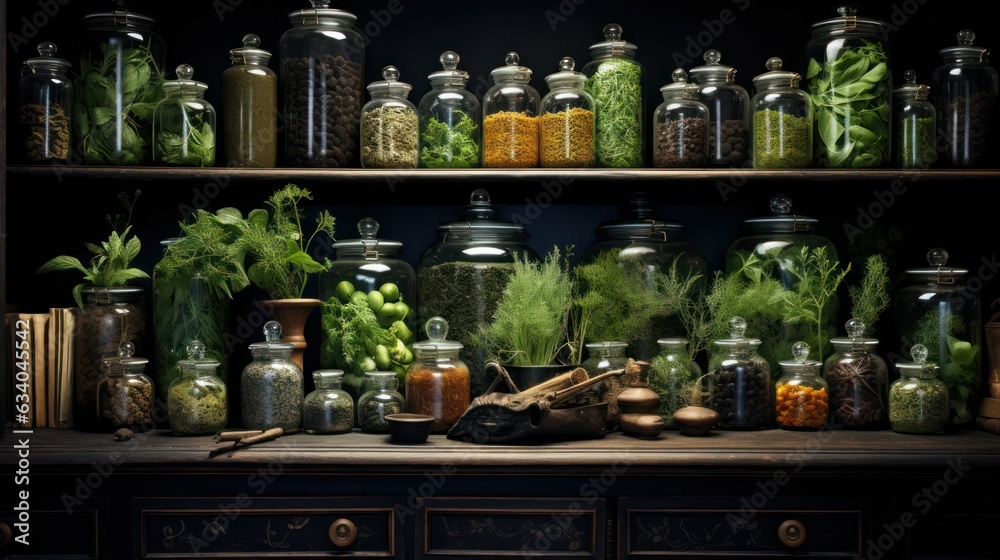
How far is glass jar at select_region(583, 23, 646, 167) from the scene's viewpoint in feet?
7.49

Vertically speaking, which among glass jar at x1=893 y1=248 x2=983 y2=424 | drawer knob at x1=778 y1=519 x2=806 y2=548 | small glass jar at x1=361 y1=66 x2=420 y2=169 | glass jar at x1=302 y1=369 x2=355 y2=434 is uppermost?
small glass jar at x1=361 y1=66 x2=420 y2=169

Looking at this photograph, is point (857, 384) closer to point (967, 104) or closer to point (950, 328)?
point (950, 328)

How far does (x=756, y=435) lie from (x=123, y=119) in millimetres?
1853

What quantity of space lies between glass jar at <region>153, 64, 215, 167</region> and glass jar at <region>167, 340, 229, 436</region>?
1.68ft

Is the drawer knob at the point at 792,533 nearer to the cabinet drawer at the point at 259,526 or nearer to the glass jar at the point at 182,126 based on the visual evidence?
the cabinet drawer at the point at 259,526

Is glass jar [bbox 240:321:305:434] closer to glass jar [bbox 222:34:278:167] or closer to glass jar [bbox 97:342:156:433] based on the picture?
glass jar [bbox 97:342:156:433]

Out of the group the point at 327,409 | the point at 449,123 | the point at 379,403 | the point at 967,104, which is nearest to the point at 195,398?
the point at 327,409

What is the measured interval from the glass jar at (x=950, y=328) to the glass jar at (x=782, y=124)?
18.2 inches

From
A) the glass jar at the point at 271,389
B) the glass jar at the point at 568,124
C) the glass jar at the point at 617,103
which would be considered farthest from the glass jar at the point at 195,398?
the glass jar at the point at 617,103

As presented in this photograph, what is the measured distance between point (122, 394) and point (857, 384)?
187 cm

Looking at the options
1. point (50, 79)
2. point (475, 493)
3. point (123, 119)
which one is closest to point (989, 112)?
point (475, 493)

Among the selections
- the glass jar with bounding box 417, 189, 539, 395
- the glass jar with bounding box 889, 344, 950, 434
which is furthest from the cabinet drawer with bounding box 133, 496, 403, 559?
the glass jar with bounding box 889, 344, 950, 434

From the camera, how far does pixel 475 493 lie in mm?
1901

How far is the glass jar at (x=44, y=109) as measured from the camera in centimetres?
220
